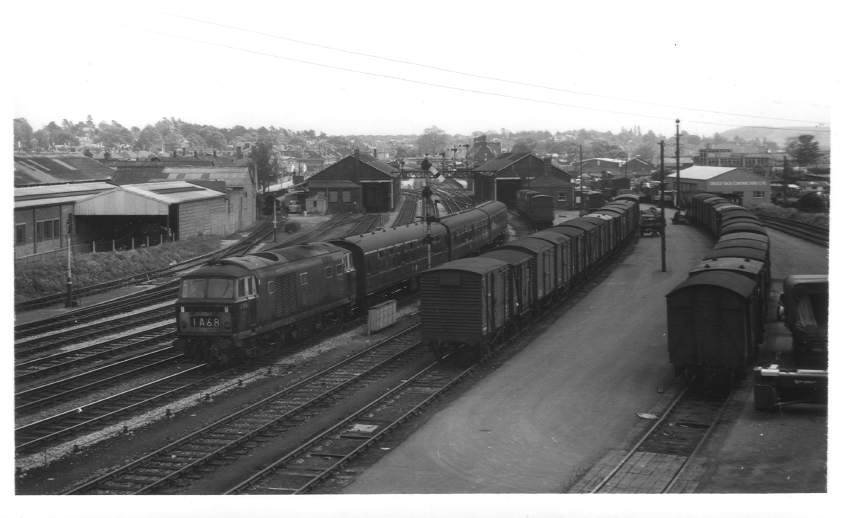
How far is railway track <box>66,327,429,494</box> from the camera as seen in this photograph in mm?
15469

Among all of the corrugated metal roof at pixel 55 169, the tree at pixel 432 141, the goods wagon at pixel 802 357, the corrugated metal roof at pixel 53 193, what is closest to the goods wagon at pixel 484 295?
the goods wagon at pixel 802 357

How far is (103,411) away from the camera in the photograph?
19.9 m

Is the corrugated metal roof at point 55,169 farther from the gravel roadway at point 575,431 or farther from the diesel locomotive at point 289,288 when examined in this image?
the gravel roadway at point 575,431

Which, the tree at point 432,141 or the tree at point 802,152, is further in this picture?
the tree at point 432,141

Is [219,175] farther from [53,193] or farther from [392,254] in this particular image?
[392,254]

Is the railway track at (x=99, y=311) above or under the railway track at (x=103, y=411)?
above

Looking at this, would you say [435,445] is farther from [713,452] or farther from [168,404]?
[168,404]

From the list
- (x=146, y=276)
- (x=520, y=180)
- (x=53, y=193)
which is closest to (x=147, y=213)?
(x=53, y=193)

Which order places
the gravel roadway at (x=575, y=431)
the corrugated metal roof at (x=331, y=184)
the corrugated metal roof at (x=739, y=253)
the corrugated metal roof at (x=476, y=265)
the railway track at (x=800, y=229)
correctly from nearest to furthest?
the gravel roadway at (x=575, y=431) < the corrugated metal roof at (x=476, y=265) < the corrugated metal roof at (x=739, y=253) < the railway track at (x=800, y=229) < the corrugated metal roof at (x=331, y=184)

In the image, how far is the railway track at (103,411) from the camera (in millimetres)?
17938

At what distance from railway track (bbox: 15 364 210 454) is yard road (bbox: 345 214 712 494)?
689 centimetres

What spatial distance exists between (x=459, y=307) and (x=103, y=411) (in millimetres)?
9529

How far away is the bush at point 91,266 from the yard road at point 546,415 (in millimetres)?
21007
